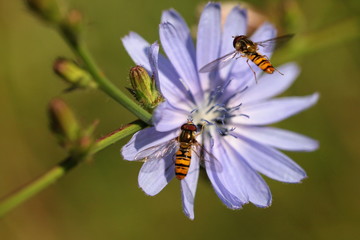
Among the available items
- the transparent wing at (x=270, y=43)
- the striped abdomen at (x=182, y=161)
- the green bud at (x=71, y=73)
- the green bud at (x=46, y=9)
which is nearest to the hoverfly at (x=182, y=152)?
the striped abdomen at (x=182, y=161)

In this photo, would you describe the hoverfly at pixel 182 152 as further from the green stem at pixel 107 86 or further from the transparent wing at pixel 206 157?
the green stem at pixel 107 86

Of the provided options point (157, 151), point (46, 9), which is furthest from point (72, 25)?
point (157, 151)

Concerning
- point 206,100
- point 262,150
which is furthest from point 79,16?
point 262,150

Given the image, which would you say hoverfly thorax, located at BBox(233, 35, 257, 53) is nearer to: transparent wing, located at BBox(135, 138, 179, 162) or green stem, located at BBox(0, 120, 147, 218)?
transparent wing, located at BBox(135, 138, 179, 162)

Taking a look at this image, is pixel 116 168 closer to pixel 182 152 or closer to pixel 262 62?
pixel 182 152

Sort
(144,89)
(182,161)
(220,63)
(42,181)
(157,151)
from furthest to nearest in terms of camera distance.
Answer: (220,63), (157,151), (182,161), (144,89), (42,181)

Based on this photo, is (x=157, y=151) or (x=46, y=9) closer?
(x=46, y=9)

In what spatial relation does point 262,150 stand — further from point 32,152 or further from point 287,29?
point 32,152

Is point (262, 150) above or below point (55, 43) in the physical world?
below
